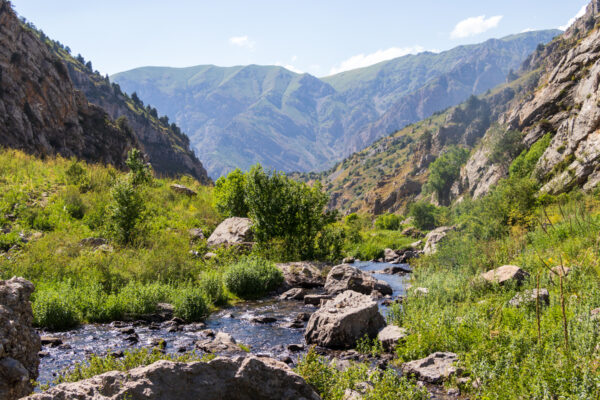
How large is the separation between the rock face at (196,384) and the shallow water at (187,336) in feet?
17.7

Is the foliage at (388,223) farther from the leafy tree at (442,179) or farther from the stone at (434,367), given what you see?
the stone at (434,367)

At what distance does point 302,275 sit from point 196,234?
1014cm

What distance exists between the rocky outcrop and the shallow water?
51825 millimetres

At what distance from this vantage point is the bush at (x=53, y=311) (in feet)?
44.0

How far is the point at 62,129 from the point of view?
226 ft

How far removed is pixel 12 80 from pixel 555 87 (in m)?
96.9

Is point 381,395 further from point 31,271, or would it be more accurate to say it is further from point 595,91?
point 595,91

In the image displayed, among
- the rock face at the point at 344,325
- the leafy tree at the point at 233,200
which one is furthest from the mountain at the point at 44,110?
the rock face at the point at 344,325

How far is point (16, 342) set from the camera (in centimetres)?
661

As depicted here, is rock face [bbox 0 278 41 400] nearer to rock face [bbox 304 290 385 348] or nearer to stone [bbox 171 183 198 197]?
rock face [bbox 304 290 385 348]

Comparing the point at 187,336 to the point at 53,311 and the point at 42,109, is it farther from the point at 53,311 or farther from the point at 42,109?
the point at 42,109

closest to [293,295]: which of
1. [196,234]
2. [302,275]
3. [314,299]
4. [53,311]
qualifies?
[314,299]

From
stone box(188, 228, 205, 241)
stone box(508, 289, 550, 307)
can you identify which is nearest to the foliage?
stone box(188, 228, 205, 241)

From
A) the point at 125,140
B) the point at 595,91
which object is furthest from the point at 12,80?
the point at 595,91
